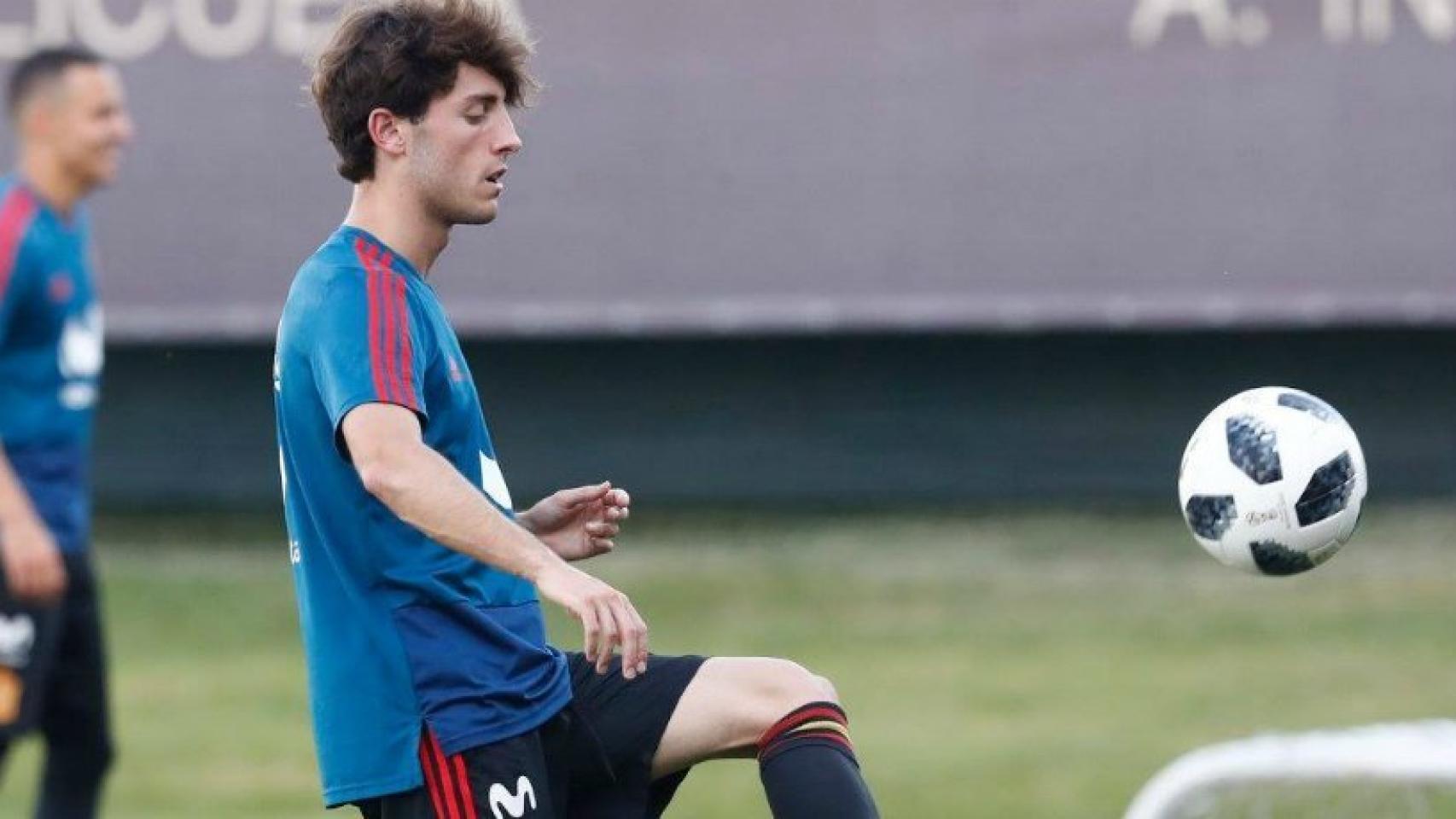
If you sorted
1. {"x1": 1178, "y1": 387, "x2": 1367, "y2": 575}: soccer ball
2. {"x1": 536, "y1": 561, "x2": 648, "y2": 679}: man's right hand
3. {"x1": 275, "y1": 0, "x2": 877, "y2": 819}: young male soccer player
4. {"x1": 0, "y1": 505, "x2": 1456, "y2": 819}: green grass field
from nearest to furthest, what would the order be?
{"x1": 536, "y1": 561, "x2": 648, "y2": 679}: man's right hand → {"x1": 275, "y1": 0, "x2": 877, "y2": 819}: young male soccer player → {"x1": 1178, "y1": 387, "x2": 1367, "y2": 575}: soccer ball → {"x1": 0, "y1": 505, "x2": 1456, "y2": 819}: green grass field

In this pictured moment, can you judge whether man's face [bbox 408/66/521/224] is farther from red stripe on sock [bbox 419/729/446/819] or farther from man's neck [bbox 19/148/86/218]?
man's neck [bbox 19/148/86/218]

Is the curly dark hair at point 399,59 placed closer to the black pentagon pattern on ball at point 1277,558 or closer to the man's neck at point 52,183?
the black pentagon pattern on ball at point 1277,558

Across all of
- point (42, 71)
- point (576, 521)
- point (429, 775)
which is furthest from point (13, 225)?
point (429, 775)

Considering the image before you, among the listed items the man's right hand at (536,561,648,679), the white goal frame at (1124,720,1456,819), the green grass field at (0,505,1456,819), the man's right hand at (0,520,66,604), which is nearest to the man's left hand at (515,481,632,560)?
the man's right hand at (536,561,648,679)

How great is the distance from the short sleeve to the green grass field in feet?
14.9

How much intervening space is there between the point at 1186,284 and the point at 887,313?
1.46 meters

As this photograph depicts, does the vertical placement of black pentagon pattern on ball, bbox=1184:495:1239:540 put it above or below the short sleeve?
below

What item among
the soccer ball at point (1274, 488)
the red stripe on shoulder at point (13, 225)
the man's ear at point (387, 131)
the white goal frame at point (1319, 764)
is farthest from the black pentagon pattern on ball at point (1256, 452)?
the red stripe on shoulder at point (13, 225)

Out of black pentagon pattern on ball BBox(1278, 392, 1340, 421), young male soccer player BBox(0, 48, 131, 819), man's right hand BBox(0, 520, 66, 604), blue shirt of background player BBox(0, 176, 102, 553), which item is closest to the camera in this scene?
black pentagon pattern on ball BBox(1278, 392, 1340, 421)

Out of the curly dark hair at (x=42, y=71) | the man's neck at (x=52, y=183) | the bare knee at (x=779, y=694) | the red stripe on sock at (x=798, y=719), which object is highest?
the curly dark hair at (x=42, y=71)

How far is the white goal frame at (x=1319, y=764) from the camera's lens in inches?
165

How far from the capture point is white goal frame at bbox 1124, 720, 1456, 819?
4.20m

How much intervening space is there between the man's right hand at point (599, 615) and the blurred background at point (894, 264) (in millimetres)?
8054

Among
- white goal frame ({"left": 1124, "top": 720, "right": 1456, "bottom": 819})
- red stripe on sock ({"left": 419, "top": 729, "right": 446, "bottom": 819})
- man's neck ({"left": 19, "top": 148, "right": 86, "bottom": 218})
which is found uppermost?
man's neck ({"left": 19, "top": 148, "right": 86, "bottom": 218})
